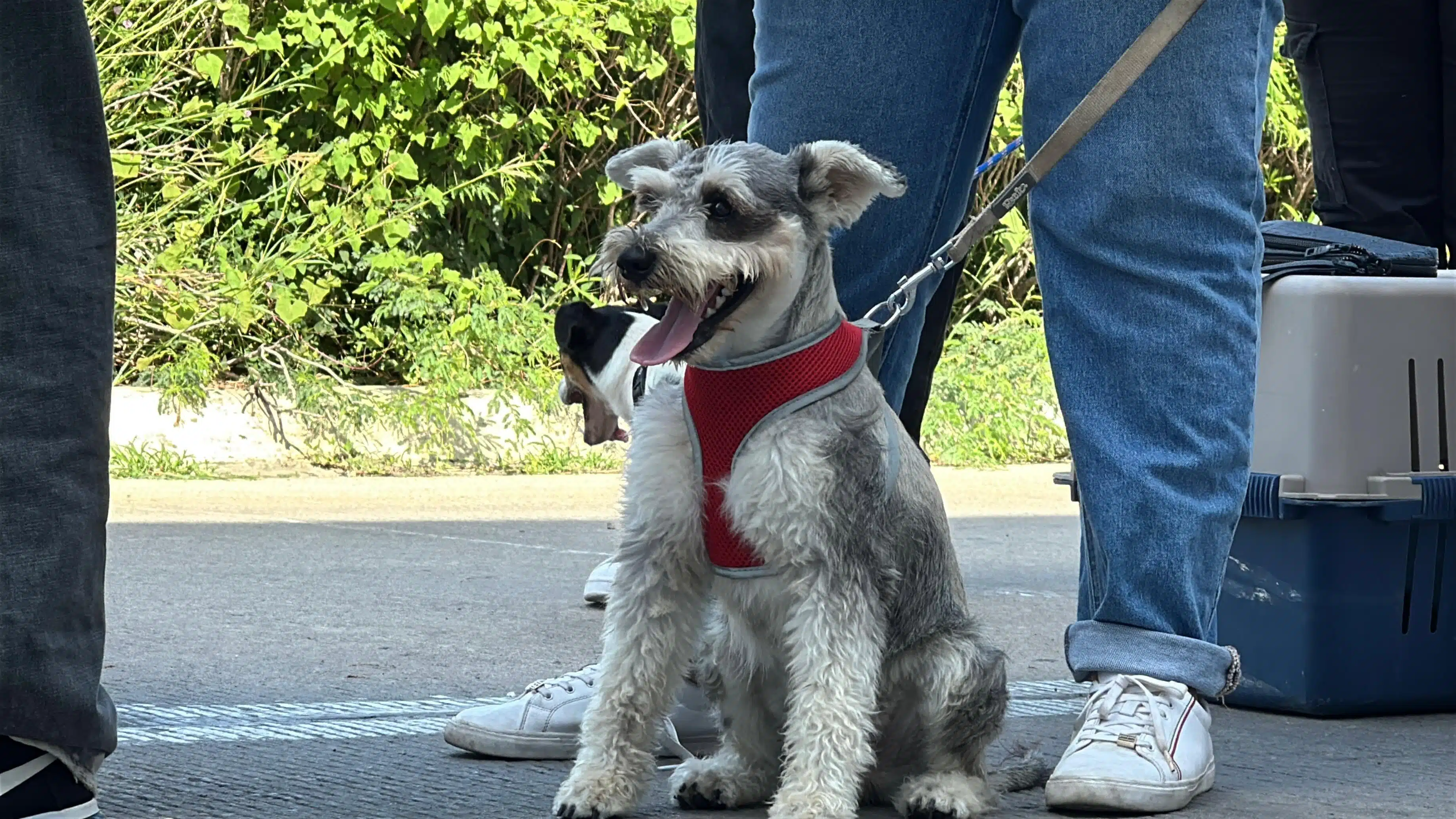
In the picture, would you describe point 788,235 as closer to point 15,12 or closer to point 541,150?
point 15,12

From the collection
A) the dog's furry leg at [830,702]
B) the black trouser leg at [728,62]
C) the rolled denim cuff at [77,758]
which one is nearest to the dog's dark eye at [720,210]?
the dog's furry leg at [830,702]

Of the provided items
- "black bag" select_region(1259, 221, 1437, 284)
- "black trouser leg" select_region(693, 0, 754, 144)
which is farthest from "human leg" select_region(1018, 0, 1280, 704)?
"black trouser leg" select_region(693, 0, 754, 144)

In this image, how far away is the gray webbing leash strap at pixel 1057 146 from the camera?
2.79 metres

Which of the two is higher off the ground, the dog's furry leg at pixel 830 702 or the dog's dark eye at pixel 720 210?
the dog's dark eye at pixel 720 210

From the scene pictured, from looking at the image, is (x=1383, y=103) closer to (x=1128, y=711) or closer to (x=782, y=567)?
(x=1128, y=711)

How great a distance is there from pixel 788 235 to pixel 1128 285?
0.59 m

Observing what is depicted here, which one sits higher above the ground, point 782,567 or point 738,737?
point 782,567

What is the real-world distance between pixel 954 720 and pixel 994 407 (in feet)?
20.9

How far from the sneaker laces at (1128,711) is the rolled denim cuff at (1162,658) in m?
0.02

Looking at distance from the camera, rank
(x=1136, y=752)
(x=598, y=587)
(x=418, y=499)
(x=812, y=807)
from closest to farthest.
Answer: (x=812, y=807) < (x=1136, y=752) < (x=598, y=587) < (x=418, y=499)

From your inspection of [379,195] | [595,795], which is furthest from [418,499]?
[595,795]

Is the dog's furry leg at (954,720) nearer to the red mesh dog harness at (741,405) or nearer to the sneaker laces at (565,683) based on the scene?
the red mesh dog harness at (741,405)

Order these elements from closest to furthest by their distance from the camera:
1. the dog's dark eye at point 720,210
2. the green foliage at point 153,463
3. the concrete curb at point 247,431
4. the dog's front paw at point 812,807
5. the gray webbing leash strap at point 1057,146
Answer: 1. the dog's front paw at point 812,807
2. the dog's dark eye at point 720,210
3. the gray webbing leash strap at point 1057,146
4. the green foliage at point 153,463
5. the concrete curb at point 247,431

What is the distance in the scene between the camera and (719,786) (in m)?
2.70
